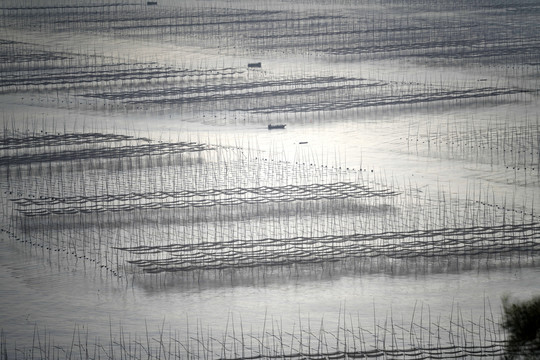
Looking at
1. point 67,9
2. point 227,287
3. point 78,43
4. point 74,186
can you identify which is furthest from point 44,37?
point 227,287

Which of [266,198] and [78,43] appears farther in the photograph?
[78,43]

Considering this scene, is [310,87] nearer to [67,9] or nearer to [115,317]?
[115,317]

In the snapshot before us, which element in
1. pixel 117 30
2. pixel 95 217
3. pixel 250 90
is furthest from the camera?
pixel 117 30

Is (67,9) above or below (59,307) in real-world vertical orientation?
above

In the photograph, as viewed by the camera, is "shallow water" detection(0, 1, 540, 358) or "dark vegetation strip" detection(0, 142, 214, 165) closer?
"shallow water" detection(0, 1, 540, 358)

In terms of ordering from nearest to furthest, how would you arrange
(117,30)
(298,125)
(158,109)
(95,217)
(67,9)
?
(95,217), (298,125), (158,109), (117,30), (67,9)

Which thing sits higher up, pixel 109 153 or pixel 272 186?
pixel 109 153

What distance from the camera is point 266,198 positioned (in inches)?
926

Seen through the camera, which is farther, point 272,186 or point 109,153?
point 109,153

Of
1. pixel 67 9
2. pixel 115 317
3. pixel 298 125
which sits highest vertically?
pixel 67 9

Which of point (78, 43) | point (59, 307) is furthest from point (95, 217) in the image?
point (78, 43)

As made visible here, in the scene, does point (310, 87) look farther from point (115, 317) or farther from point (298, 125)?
point (115, 317)

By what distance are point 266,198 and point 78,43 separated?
20.2 m

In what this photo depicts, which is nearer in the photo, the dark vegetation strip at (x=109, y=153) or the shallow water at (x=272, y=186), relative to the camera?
the shallow water at (x=272, y=186)
